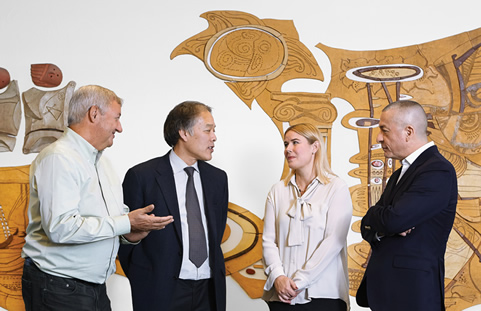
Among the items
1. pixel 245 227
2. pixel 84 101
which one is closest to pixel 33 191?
pixel 84 101

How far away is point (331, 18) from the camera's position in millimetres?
3984

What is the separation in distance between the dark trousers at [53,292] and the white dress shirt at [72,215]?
3 cm

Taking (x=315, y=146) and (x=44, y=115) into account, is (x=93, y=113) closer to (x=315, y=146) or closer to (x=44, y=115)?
(x=315, y=146)

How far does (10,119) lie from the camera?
13.8ft

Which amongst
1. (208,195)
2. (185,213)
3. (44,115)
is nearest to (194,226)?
(185,213)

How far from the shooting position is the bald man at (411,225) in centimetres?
241

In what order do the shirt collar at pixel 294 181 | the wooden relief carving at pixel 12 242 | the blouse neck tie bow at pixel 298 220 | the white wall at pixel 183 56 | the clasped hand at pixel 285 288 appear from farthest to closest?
the wooden relief carving at pixel 12 242
the white wall at pixel 183 56
the shirt collar at pixel 294 181
the blouse neck tie bow at pixel 298 220
the clasped hand at pixel 285 288

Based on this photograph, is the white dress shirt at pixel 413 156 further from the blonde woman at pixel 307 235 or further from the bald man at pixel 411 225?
the blonde woman at pixel 307 235

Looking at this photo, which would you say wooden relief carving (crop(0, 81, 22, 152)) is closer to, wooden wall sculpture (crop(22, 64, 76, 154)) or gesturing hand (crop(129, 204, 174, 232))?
wooden wall sculpture (crop(22, 64, 76, 154))

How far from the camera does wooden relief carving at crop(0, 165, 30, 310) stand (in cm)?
413

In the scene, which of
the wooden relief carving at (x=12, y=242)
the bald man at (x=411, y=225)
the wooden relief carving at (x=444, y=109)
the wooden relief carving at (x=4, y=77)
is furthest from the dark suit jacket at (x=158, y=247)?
the wooden relief carving at (x=4, y=77)

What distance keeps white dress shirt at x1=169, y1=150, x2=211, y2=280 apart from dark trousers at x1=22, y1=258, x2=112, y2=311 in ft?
1.97

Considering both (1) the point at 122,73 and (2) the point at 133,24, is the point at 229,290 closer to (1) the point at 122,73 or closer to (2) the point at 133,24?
(1) the point at 122,73

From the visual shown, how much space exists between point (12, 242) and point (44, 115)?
0.98m
